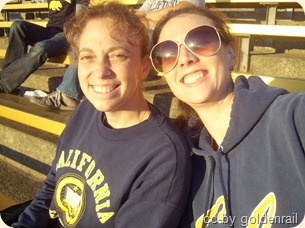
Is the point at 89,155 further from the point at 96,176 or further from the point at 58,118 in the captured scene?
the point at 58,118

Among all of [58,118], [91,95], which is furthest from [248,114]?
[58,118]

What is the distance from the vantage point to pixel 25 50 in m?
3.65

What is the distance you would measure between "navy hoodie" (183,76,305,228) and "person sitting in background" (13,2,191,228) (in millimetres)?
90

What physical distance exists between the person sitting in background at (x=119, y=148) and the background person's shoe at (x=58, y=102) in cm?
138

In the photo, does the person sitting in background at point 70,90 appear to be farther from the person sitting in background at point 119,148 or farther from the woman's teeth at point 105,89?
the woman's teeth at point 105,89

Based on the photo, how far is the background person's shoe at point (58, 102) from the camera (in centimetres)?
283

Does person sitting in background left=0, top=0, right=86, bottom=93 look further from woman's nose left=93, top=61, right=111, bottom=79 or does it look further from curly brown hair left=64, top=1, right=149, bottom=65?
woman's nose left=93, top=61, right=111, bottom=79

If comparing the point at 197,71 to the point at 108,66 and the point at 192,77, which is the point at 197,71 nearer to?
the point at 192,77

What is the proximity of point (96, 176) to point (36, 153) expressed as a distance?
62.0 inches

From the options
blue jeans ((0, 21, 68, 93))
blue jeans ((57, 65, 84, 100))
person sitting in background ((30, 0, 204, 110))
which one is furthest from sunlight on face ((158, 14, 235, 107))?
blue jeans ((0, 21, 68, 93))

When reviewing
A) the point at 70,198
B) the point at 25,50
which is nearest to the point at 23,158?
the point at 25,50

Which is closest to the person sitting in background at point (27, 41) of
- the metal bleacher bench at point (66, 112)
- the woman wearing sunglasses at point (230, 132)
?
the metal bleacher bench at point (66, 112)

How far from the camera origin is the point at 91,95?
1348mm

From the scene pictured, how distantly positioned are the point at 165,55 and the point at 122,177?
0.48 meters
